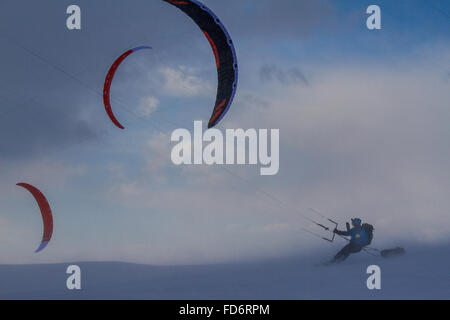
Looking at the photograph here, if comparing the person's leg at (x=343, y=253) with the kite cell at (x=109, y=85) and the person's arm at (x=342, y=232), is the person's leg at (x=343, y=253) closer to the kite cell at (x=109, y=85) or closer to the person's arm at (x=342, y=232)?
the person's arm at (x=342, y=232)

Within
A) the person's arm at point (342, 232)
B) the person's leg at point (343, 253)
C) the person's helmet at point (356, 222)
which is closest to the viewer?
the person's arm at point (342, 232)

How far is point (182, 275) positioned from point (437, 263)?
8.34 m

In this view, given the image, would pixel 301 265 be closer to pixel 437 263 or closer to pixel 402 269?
pixel 402 269

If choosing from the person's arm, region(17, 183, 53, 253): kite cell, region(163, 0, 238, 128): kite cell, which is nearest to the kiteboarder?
the person's arm

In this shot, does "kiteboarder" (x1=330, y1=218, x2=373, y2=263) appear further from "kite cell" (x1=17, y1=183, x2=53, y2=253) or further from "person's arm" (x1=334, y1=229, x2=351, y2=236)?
"kite cell" (x1=17, y1=183, x2=53, y2=253)

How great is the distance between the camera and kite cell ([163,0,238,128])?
10.3 m

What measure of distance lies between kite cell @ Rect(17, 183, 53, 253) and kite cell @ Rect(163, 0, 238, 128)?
614cm

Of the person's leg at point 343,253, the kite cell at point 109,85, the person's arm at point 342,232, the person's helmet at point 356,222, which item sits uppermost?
the kite cell at point 109,85

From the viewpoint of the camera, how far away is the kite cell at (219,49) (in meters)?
10.3

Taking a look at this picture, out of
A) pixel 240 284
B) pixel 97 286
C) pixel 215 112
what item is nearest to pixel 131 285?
pixel 97 286

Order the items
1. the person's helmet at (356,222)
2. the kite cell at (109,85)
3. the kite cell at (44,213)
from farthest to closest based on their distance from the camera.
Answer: the person's helmet at (356,222), the kite cell at (44,213), the kite cell at (109,85)

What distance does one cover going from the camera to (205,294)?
1184 cm

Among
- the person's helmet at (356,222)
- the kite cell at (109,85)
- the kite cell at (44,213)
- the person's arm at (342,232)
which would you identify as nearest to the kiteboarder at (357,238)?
the person's helmet at (356,222)

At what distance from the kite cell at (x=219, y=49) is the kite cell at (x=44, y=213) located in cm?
614
